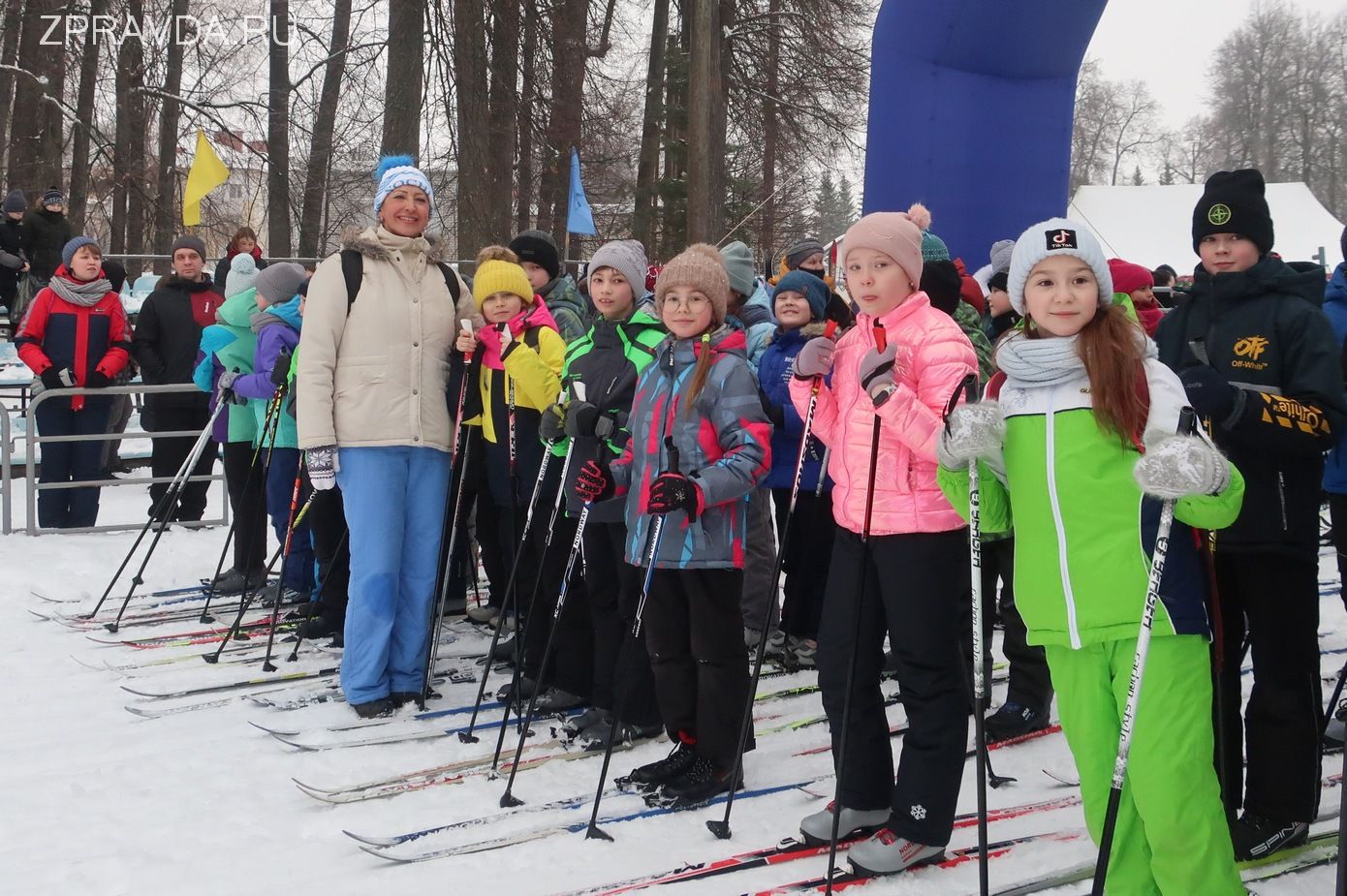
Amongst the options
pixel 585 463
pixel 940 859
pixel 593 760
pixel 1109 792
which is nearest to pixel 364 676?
pixel 593 760

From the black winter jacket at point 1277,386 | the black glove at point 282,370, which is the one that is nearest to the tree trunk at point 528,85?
the black glove at point 282,370

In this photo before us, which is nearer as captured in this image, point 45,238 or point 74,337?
point 74,337

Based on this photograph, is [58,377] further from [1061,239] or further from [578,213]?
[1061,239]

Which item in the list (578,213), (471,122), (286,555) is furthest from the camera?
(578,213)

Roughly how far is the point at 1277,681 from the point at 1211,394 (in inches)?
38.2

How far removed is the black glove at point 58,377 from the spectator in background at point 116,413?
0.91ft

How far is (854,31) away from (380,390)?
17.2 m

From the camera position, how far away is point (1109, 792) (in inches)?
104

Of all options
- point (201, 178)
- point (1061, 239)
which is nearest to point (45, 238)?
point (201, 178)

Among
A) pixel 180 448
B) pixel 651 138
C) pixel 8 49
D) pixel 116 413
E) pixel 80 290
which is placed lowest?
pixel 180 448

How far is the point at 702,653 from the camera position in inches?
153

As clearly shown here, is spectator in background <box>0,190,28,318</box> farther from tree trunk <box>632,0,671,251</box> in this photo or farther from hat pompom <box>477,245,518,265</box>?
hat pompom <box>477,245,518,265</box>

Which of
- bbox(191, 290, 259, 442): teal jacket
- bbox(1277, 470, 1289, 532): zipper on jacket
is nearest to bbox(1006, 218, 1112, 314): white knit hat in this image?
bbox(1277, 470, 1289, 532): zipper on jacket

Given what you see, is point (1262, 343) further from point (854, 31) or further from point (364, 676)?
point (854, 31)
